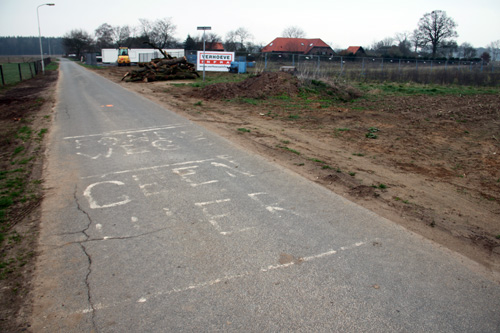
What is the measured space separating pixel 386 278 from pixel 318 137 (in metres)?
7.53

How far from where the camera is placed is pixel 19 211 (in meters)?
5.50

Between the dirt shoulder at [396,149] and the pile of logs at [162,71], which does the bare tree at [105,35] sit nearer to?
the pile of logs at [162,71]

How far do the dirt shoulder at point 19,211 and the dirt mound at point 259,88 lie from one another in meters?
9.52

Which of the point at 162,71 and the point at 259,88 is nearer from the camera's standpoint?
the point at 259,88

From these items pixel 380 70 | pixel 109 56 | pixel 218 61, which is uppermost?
pixel 109 56

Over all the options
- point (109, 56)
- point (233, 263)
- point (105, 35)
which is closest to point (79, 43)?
point (105, 35)

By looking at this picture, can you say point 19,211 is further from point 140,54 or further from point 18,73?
point 140,54

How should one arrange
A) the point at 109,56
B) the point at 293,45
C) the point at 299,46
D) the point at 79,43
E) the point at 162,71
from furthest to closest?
the point at 79,43 → the point at 299,46 → the point at 293,45 → the point at 109,56 → the point at 162,71

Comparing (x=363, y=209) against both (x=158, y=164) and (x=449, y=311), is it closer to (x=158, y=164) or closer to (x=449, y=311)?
(x=449, y=311)

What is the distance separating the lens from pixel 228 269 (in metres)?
4.00

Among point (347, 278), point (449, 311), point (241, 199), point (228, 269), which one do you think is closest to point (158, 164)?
point (241, 199)

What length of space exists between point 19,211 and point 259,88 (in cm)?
1633

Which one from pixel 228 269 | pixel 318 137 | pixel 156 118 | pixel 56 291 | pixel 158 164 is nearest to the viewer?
pixel 56 291

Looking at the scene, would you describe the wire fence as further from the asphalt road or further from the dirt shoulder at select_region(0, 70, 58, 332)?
the asphalt road
